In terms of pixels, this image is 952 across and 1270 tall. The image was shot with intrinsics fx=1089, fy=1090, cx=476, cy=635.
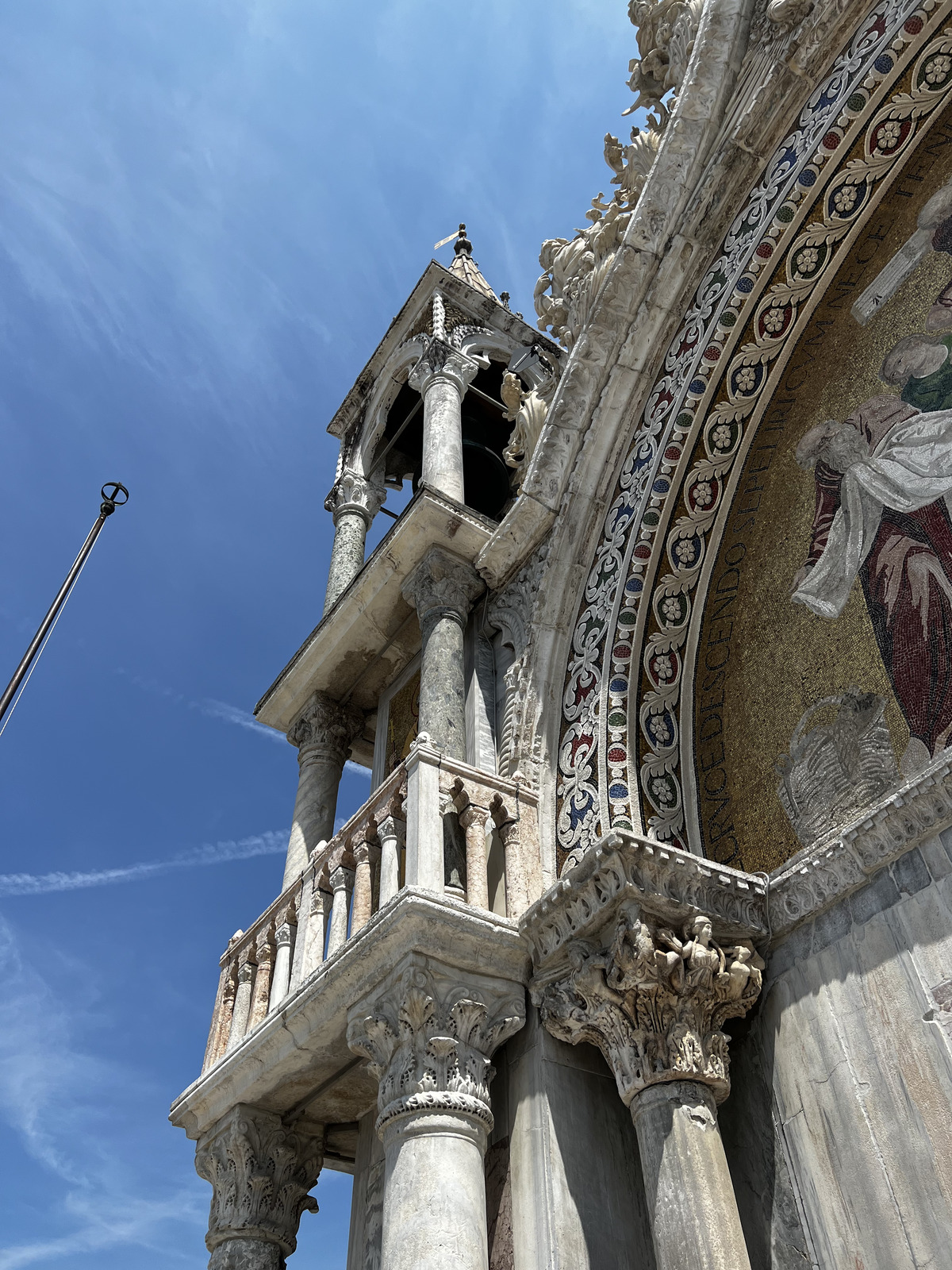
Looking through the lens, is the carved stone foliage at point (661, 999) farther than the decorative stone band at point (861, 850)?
Yes

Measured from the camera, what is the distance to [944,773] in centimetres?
416

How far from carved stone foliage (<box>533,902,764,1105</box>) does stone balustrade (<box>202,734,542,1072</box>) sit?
76 centimetres

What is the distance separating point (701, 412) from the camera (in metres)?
6.61

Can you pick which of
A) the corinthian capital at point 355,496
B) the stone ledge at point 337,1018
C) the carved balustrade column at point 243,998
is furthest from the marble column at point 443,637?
the corinthian capital at point 355,496

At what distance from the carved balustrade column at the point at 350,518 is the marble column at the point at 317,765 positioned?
1580 millimetres

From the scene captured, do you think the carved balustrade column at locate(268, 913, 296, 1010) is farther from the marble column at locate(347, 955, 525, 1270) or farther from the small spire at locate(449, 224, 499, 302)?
the small spire at locate(449, 224, 499, 302)

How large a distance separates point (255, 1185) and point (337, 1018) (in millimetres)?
1269

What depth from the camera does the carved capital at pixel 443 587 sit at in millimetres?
7445

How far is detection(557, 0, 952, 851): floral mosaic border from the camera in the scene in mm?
5926

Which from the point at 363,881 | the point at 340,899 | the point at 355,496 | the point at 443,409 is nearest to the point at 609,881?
the point at 363,881

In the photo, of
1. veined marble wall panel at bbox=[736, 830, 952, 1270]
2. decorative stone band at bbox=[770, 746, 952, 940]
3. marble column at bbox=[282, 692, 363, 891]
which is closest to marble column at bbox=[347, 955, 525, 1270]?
veined marble wall panel at bbox=[736, 830, 952, 1270]

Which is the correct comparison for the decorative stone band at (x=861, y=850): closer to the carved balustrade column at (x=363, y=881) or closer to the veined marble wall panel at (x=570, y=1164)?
the veined marble wall panel at (x=570, y=1164)

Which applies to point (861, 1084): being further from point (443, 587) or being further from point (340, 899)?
point (443, 587)

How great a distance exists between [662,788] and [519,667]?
1.35 metres
